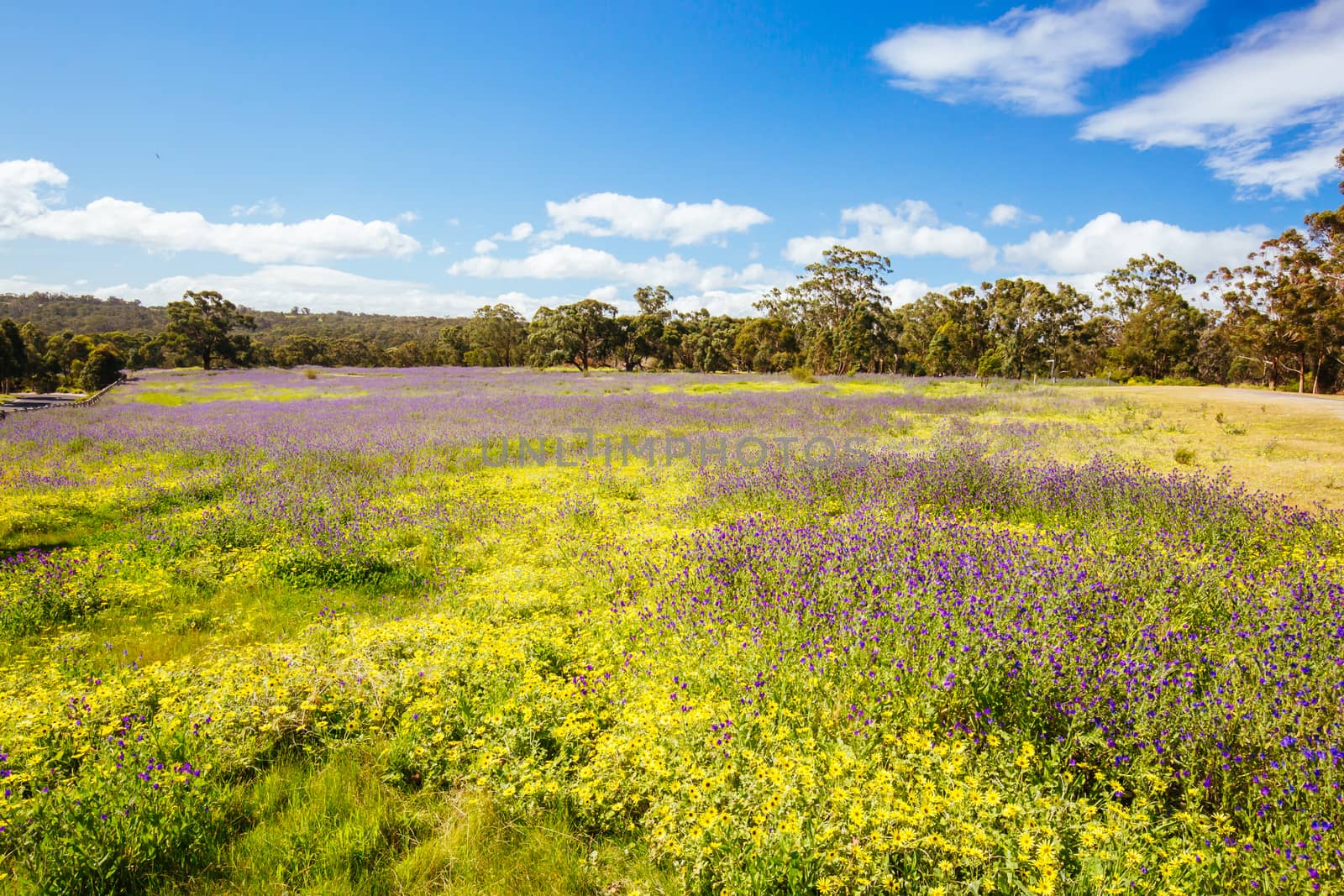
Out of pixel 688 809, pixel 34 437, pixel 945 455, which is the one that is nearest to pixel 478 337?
pixel 34 437

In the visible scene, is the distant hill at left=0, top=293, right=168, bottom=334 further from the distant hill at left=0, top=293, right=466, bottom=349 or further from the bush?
the bush

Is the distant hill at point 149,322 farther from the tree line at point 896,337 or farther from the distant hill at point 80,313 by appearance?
the tree line at point 896,337

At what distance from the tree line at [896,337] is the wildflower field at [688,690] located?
38120 millimetres

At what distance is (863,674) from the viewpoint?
3.63m

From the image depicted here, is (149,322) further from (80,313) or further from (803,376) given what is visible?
(803,376)

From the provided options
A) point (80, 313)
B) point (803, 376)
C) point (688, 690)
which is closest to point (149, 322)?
point (80, 313)

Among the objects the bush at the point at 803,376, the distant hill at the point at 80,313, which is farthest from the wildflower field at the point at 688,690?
the distant hill at the point at 80,313

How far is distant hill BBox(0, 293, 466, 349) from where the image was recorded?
98.9 meters

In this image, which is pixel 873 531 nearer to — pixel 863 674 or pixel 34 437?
pixel 863 674

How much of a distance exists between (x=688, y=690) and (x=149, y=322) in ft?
499

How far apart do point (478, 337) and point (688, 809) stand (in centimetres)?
8205

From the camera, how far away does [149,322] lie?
11025 cm

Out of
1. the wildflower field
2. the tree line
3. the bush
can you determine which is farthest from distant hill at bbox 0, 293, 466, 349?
the wildflower field

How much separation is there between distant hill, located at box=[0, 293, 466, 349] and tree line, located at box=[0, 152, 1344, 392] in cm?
2646
